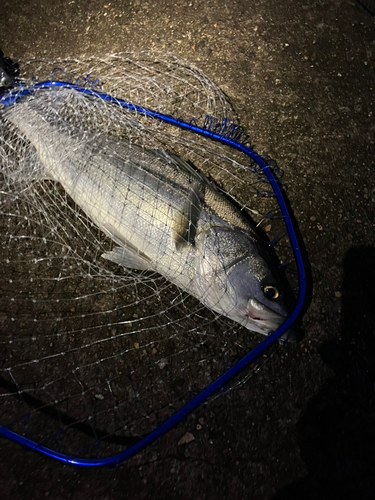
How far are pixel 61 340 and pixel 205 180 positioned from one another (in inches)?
67.9

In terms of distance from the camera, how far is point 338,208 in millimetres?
2916

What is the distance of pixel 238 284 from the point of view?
2281mm

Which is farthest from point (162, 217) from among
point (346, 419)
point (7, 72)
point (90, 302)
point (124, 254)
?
point (7, 72)

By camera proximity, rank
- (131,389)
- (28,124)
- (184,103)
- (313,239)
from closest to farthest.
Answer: (131,389) → (28,124) → (313,239) → (184,103)

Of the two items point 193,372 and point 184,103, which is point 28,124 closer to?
point 184,103

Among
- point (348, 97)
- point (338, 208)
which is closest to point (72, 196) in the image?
point (338, 208)

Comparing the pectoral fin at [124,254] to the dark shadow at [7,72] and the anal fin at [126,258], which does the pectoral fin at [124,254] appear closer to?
the anal fin at [126,258]

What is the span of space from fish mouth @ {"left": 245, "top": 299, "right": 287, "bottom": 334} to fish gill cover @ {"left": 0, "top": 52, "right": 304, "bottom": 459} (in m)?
0.29

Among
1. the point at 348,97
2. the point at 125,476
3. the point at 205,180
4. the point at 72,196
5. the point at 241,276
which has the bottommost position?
the point at 125,476

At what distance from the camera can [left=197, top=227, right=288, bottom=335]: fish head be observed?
7.43 feet

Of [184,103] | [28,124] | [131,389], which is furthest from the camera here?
[184,103]

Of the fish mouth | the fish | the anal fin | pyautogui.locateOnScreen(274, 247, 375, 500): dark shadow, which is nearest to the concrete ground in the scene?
pyautogui.locateOnScreen(274, 247, 375, 500): dark shadow

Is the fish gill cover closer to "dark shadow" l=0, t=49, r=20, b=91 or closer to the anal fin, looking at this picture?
the anal fin

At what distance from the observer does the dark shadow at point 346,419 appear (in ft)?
7.54
